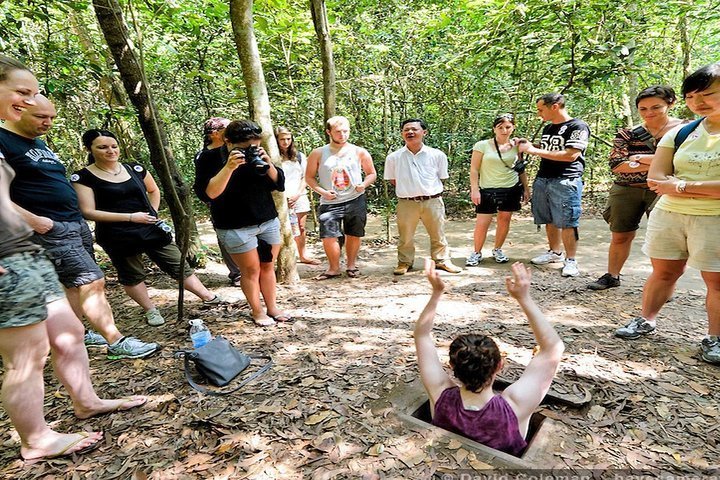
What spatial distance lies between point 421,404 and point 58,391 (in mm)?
2545

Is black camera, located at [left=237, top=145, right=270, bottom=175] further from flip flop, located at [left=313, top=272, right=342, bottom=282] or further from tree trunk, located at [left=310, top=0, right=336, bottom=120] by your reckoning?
tree trunk, located at [left=310, top=0, right=336, bottom=120]

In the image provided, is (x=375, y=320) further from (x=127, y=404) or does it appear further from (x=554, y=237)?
(x=554, y=237)

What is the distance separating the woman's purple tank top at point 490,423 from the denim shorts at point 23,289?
215 cm

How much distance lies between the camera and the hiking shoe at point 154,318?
3.73 meters

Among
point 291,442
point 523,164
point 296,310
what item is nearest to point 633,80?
point 523,164

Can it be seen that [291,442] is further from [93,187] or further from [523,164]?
[523,164]

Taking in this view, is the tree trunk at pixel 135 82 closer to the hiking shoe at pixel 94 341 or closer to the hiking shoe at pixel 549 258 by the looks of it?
the hiking shoe at pixel 94 341

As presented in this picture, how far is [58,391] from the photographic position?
8.94 ft

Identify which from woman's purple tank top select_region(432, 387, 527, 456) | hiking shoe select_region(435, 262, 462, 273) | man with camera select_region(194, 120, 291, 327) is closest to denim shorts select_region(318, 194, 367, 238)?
hiking shoe select_region(435, 262, 462, 273)

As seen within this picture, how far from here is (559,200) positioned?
14.9ft

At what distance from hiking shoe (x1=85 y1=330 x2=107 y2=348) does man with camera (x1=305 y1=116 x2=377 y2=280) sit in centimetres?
244

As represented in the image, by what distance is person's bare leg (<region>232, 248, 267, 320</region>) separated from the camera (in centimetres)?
323

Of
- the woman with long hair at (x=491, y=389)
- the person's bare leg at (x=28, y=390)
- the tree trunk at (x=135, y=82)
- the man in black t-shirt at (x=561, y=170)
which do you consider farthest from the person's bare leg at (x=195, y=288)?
the man in black t-shirt at (x=561, y=170)

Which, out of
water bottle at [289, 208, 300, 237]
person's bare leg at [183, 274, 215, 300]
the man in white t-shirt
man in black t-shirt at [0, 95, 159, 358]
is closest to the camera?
man in black t-shirt at [0, 95, 159, 358]
